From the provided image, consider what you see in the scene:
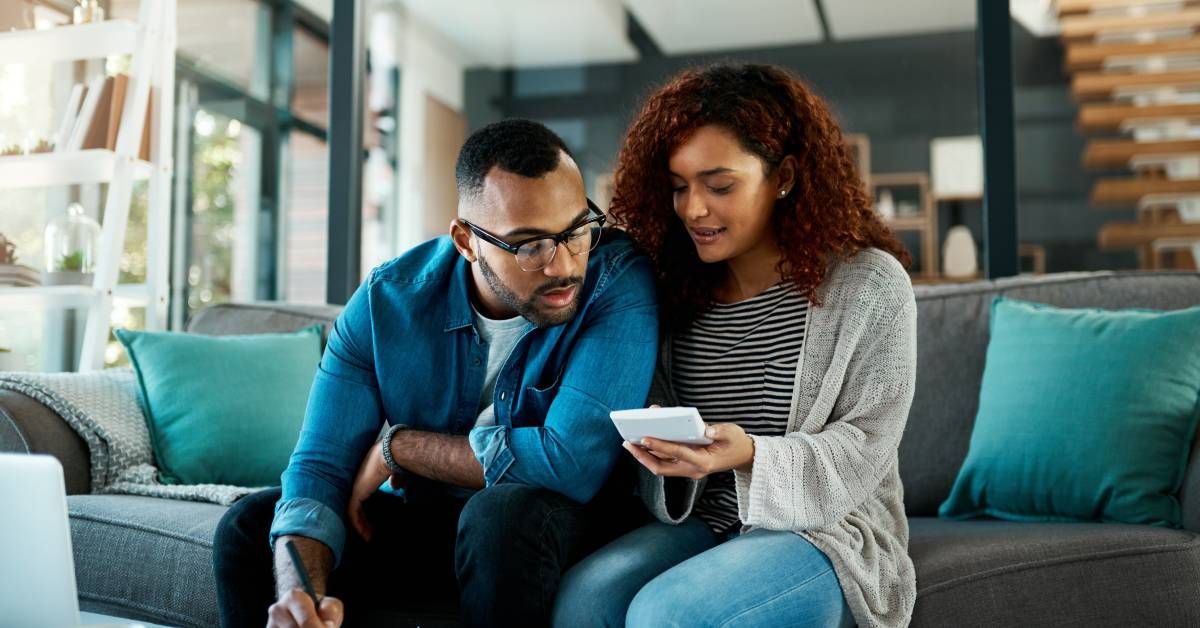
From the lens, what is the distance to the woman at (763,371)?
136cm

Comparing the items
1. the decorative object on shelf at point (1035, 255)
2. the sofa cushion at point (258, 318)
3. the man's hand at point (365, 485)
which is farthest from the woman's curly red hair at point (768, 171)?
the decorative object on shelf at point (1035, 255)

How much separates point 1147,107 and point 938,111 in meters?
1.87

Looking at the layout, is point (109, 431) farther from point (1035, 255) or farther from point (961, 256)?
point (1035, 255)

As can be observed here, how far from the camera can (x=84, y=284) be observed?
2.81m

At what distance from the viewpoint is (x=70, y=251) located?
2.82 meters

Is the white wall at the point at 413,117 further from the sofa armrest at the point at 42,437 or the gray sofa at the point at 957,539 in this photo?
the gray sofa at the point at 957,539

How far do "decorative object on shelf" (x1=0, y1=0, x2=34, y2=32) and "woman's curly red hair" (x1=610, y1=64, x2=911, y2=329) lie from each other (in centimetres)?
218

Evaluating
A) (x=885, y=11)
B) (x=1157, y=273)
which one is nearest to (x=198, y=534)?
(x=1157, y=273)

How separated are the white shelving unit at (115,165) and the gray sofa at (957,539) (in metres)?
0.73

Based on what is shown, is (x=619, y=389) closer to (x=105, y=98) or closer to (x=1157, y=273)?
(x=1157, y=273)

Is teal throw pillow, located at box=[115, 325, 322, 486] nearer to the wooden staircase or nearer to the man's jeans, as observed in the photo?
the man's jeans

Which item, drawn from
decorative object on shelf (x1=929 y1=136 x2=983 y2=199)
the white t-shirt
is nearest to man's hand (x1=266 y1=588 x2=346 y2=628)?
the white t-shirt

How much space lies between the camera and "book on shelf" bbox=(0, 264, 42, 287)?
2.72 m

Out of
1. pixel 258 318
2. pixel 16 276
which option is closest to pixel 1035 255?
pixel 258 318
